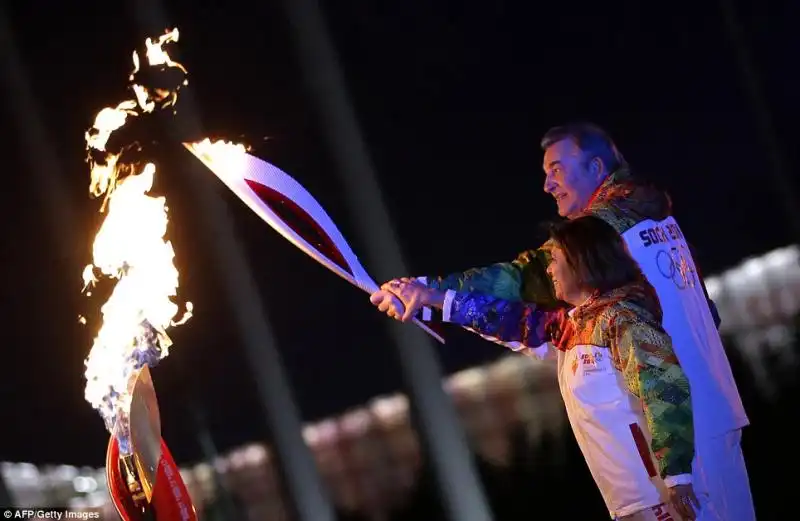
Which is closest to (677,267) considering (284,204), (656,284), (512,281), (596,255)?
(656,284)

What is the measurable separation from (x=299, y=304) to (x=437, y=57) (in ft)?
4.23

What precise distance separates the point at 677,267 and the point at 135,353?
1454mm

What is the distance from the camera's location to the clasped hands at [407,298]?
1.93m

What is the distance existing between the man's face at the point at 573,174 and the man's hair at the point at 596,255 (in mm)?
183

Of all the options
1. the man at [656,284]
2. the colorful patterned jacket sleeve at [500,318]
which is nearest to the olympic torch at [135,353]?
the man at [656,284]

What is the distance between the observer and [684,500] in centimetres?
157

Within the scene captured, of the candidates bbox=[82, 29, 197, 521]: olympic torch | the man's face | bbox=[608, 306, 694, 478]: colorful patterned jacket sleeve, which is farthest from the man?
bbox=[82, 29, 197, 521]: olympic torch

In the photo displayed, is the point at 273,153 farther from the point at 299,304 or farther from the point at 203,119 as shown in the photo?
the point at 299,304

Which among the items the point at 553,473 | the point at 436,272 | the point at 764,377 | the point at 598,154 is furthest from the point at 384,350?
the point at 598,154

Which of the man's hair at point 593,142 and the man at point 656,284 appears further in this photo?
the man's hair at point 593,142

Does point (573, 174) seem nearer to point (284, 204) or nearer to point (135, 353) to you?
point (284, 204)

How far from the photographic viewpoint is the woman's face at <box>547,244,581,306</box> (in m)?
1.73

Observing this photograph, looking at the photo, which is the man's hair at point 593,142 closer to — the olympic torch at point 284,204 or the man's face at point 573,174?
the man's face at point 573,174

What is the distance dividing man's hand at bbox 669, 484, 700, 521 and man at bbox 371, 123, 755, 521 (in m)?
0.08
